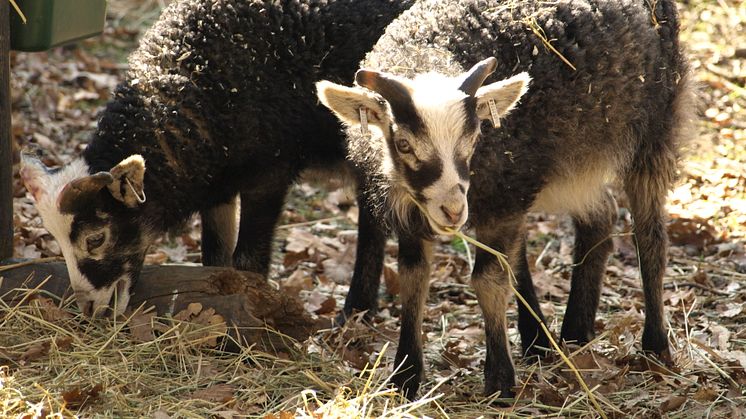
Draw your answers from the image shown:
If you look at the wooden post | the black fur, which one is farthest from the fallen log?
the black fur

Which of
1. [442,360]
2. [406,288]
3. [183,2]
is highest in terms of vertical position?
[183,2]

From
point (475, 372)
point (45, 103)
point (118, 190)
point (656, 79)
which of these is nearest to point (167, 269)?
point (118, 190)

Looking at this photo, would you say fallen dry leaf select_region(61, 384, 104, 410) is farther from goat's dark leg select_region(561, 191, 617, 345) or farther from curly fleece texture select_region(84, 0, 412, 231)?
goat's dark leg select_region(561, 191, 617, 345)

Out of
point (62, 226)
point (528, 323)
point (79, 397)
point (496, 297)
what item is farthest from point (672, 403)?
point (62, 226)

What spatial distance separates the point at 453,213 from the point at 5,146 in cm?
303

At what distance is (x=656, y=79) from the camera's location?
6.06 m

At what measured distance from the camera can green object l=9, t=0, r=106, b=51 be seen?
6.34 m

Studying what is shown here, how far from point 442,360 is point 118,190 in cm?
226

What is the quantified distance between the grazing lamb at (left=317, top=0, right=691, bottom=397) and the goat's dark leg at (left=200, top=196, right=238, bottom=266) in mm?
1684

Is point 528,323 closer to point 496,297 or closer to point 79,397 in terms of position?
point 496,297

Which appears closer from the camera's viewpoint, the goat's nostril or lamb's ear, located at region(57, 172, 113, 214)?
lamb's ear, located at region(57, 172, 113, 214)

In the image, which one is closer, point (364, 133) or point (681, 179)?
point (364, 133)

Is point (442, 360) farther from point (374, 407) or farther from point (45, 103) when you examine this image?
point (45, 103)

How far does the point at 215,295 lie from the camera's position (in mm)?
5789
